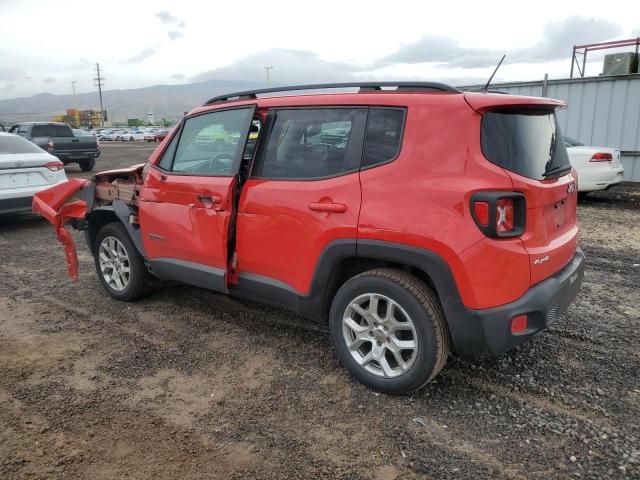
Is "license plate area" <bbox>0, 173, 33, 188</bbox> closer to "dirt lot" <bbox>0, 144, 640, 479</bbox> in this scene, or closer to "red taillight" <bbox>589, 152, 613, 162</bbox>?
"dirt lot" <bbox>0, 144, 640, 479</bbox>

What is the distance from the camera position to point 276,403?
3160 mm

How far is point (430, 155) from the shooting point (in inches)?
116

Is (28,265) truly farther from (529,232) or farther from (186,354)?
(529,232)

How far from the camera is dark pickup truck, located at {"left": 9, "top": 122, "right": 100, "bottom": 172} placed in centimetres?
1691

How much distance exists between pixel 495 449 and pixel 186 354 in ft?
7.27

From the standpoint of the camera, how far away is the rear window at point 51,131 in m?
17.1

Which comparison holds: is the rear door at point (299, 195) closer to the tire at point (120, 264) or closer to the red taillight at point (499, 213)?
the red taillight at point (499, 213)

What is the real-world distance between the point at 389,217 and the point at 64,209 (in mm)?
3517

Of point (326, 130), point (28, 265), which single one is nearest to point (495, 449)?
point (326, 130)

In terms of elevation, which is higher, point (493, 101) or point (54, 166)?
point (493, 101)

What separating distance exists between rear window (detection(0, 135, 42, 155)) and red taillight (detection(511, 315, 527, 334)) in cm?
800

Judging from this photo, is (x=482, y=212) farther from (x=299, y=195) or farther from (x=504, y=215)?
(x=299, y=195)

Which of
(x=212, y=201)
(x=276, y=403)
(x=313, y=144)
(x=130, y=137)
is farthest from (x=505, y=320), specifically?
(x=130, y=137)

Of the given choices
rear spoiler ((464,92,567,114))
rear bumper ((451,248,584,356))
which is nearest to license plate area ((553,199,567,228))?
rear bumper ((451,248,584,356))
